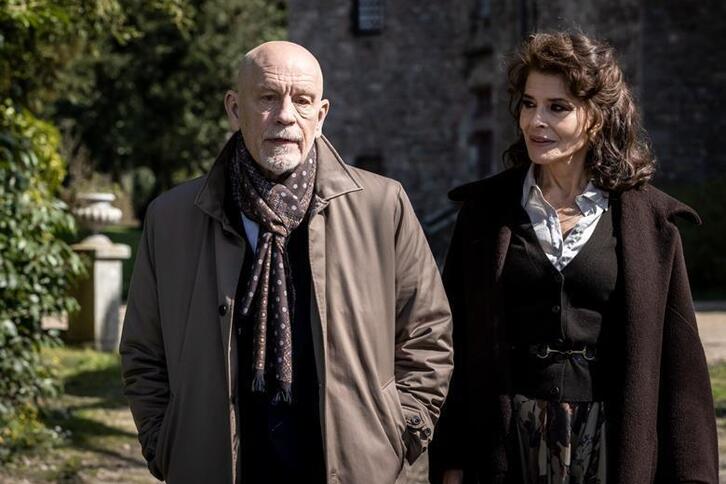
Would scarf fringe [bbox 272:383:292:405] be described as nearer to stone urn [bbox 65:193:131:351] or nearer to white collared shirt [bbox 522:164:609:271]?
white collared shirt [bbox 522:164:609:271]

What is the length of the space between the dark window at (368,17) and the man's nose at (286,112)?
1046 inches

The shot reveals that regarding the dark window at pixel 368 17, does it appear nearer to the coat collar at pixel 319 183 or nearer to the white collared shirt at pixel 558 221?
the white collared shirt at pixel 558 221

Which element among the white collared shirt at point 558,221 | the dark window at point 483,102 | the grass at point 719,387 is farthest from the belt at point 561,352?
the dark window at point 483,102

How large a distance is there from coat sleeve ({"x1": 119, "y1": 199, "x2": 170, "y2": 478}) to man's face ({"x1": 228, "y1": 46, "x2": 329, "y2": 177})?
16.3 inches

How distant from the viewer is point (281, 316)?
11.4 feet

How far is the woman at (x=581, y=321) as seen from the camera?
3.74m

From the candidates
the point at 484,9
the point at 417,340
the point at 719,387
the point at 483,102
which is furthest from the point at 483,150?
the point at 417,340

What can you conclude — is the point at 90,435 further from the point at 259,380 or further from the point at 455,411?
the point at 259,380

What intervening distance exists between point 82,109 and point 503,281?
30.0 meters

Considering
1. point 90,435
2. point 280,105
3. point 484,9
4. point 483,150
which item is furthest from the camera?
point 483,150

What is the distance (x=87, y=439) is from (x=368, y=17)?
879 inches

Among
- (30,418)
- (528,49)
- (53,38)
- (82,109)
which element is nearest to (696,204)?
(53,38)

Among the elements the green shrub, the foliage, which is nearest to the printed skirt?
the green shrub

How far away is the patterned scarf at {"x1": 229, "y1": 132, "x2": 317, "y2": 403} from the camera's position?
11.4 ft
